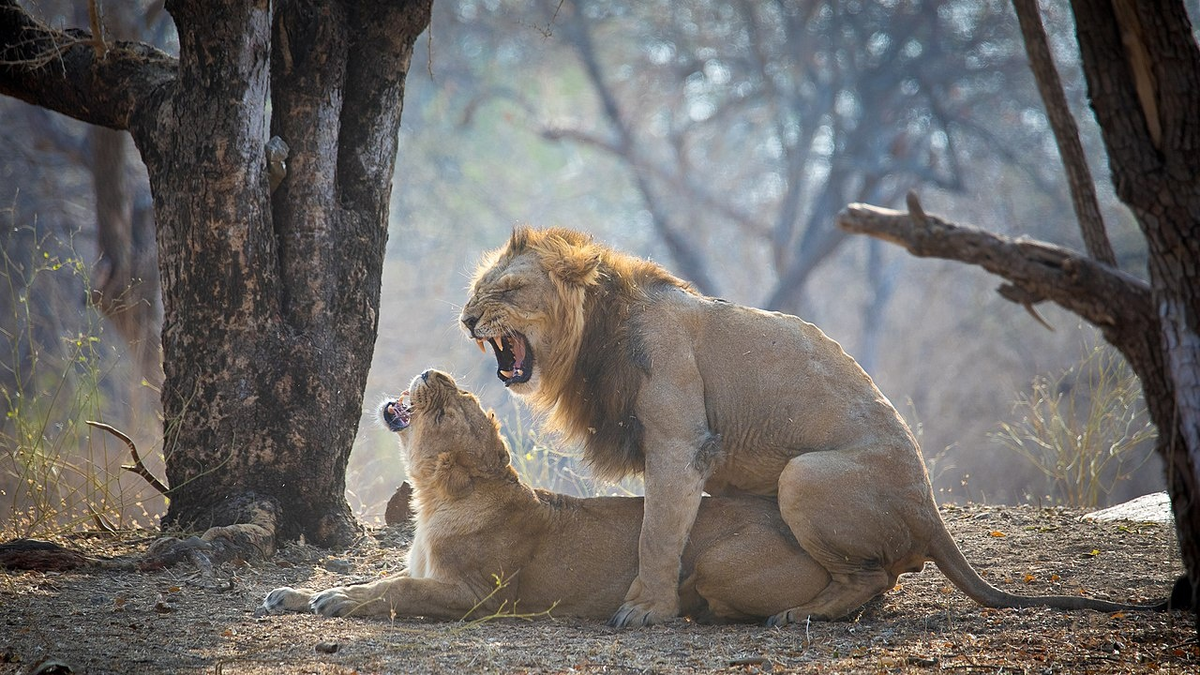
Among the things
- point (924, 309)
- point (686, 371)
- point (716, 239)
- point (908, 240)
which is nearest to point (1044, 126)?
point (924, 309)

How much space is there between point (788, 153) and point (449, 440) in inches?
628

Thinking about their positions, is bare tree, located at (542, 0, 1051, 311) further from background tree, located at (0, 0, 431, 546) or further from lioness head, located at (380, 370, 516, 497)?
lioness head, located at (380, 370, 516, 497)

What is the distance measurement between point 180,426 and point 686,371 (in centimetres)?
244

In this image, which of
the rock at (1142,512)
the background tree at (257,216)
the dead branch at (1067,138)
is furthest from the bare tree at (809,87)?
the dead branch at (1067,138)

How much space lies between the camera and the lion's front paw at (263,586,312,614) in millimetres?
4453

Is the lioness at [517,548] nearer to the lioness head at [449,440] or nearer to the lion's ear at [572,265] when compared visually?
the lioness head at [449,440]

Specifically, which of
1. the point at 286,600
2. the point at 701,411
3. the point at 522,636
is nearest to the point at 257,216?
the point at 286,600

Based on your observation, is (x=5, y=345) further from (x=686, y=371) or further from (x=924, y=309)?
(x=924, y=309)

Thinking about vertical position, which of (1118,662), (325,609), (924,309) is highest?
(924,309)

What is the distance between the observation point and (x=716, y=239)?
82.3 ft

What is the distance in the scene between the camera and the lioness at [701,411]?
4539 millimetres

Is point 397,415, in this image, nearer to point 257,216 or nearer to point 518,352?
point 518,352

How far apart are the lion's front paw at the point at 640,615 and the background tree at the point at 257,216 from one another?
1774mm

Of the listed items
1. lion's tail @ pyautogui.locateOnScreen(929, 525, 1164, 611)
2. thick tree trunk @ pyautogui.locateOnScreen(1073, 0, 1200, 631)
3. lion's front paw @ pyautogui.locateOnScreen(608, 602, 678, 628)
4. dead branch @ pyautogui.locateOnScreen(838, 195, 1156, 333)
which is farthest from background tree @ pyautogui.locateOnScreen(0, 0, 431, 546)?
thick tree trunk @ pyautogui.locateOnScreen(1073, 0, 1200, 631)
